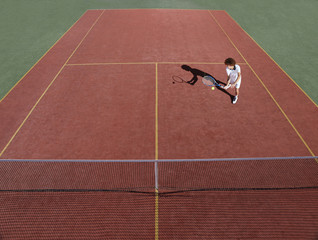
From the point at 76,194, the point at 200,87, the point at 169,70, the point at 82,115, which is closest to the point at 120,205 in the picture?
the point at 76,194

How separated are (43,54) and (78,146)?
302 inches

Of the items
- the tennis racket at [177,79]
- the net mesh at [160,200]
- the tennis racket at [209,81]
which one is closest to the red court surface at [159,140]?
the net mesh at [160,200]

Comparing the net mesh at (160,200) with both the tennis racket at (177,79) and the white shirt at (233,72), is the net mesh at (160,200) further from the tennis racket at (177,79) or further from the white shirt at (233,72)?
the tennis racket at (177,79)

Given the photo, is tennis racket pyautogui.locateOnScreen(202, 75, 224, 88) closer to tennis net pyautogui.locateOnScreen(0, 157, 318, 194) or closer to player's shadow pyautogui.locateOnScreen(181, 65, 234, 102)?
player's shadow pyautogui.locateOnScreen(181, 65, 234, 102)

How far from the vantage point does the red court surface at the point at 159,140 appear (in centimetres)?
445

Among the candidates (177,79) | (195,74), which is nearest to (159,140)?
(177,79)

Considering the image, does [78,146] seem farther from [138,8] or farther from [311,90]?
[138,8]

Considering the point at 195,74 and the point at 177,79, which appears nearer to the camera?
the point at 177,79

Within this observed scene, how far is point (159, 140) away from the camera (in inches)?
246

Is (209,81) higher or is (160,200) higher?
(209,81)

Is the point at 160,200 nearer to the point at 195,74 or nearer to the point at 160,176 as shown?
the point at 160,176

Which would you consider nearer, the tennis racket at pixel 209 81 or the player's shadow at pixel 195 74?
the tennis racket at pixel 209 81

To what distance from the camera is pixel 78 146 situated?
240 inches

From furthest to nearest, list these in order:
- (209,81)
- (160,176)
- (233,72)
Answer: (209,81) < (233,72) < (160,176)
